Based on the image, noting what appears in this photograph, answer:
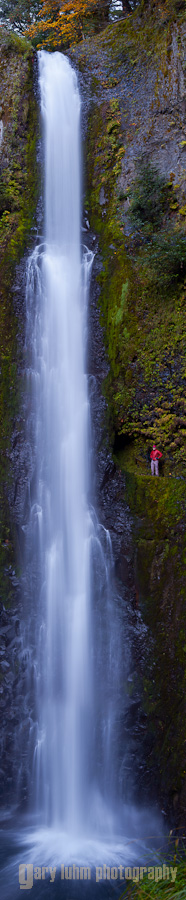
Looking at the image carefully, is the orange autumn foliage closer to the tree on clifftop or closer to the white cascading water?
the tree on clifftop

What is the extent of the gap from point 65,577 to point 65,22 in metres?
14.4

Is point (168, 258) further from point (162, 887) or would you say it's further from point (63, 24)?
point (63, 24)

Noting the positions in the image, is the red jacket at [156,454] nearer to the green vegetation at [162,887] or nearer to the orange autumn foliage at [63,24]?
the green vegetation at [162,887]

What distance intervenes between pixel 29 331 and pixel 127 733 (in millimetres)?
6160

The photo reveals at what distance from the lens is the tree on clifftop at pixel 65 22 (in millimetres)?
13656

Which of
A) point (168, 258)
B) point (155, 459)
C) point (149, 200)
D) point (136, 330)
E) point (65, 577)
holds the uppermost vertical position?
point (149, 200)

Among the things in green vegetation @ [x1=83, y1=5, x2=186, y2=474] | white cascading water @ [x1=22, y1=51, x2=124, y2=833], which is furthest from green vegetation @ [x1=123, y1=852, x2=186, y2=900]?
green vegetation @ [x1=83, y1=5, x2=186, y2=474]

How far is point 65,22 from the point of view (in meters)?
14.0

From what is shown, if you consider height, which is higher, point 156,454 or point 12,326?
point 12,326

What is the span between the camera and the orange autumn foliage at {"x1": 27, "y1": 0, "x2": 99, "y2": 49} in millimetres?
13648

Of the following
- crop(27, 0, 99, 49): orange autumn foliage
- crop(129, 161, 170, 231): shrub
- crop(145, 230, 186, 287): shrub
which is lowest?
crop(145, 230, 186, 287): shrub

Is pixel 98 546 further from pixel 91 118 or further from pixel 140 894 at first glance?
pixel 91 118

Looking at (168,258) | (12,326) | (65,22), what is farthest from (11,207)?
(65,22)

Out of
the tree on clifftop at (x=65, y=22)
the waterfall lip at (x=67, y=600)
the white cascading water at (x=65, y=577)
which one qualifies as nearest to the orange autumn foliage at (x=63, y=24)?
the tree on clifftop at (x=65, y=22)
